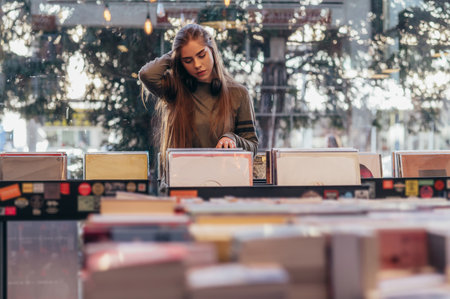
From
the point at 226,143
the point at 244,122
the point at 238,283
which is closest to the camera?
the point at 238,283

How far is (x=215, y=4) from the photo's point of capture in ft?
19.0

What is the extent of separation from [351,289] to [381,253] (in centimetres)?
8

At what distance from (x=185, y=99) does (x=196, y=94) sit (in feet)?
0.16

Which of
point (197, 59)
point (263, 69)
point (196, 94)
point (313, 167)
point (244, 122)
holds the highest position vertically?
point (263, 69)

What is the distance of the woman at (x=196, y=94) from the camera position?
7.59 ft

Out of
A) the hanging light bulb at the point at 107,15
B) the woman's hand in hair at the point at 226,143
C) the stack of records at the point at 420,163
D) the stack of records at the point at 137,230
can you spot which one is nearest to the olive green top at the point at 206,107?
the woman's hand in hair at the point at 226,143

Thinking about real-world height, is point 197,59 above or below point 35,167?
above

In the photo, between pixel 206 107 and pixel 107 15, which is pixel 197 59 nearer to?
pixel 206 107

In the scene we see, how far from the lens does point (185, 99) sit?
2.35 meters

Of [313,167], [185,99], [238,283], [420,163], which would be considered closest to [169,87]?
[185,99]

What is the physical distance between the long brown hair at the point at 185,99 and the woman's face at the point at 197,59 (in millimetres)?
24

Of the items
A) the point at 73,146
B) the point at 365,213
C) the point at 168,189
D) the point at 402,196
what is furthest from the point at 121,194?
the point at 73,146

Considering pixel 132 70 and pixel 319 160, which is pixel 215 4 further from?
pixel 319 160

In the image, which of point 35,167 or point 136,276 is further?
point 35,167
